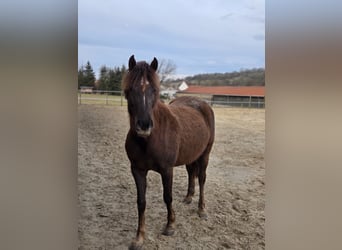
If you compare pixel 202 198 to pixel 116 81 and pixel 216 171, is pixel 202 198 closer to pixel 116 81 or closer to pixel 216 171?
pixel 216 171

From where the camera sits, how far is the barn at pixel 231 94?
1348 millimetres

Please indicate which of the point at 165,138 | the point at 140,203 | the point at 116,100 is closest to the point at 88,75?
the point at 116,100

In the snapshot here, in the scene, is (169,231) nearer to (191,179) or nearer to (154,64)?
(191,179)

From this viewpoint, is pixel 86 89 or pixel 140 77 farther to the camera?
pixel 86 89

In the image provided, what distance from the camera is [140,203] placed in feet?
4.52

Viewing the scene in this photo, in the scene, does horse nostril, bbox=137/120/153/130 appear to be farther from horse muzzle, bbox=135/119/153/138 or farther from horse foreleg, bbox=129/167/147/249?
horse foreleg, bbox=129/167/147/249

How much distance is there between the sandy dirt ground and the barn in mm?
30

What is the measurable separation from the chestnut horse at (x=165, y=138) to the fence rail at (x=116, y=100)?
4 cm

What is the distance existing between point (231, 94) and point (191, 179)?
37 centimetres

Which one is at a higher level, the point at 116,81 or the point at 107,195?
the point at 116,81

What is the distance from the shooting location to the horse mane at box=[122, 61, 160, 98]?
131 centimetres
